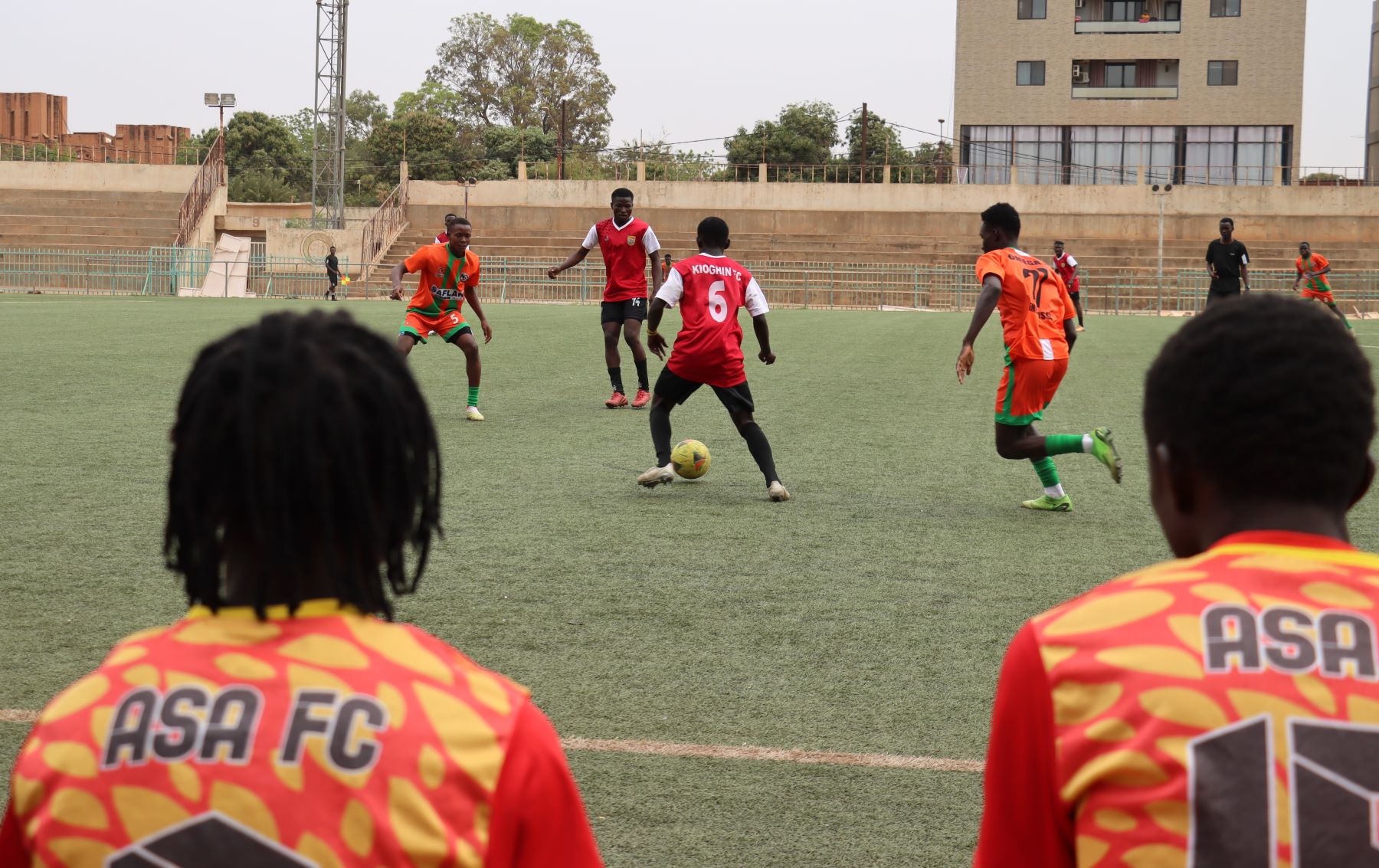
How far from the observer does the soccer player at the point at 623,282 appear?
1303cm

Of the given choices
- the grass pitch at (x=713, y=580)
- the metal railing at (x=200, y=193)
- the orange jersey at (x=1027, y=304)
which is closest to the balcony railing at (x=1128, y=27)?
the metal railing at (x=200, y=193)

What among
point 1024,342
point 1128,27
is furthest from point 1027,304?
point 1128,27

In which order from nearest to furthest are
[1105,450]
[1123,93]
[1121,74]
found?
1. [1105,450]
2. [1123,93]
3. [1121,74]

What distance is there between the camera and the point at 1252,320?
177 cm

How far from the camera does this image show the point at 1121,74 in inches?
2421

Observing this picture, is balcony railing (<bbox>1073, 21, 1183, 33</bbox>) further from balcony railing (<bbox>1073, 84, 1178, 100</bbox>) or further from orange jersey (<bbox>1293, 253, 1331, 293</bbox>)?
orange jersey (<bbox>1293, 253, 1331, 293</bbox>)

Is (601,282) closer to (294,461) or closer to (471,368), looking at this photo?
(471,368)

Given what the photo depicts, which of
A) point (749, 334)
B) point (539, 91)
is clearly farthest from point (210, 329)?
point (539, 91)

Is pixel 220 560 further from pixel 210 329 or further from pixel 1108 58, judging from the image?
pixel 1108 58

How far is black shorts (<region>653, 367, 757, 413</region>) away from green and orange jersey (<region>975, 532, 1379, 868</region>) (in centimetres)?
632

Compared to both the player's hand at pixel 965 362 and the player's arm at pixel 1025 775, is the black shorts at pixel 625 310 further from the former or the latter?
the player's arm at pixel 1025 775

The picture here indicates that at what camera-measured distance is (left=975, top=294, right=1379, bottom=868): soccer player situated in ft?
5.15

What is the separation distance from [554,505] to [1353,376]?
6243mm

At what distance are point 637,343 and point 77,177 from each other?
4201 cm
